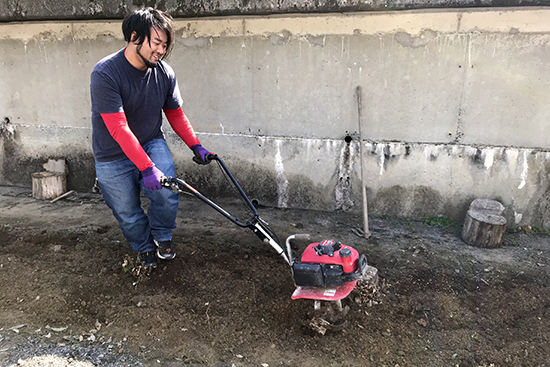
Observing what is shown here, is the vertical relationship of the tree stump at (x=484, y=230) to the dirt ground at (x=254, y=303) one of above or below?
above

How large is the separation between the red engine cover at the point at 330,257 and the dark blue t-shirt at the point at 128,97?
5.86 ft

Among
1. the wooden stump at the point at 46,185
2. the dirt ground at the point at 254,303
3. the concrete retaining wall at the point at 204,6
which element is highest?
the concrete retaining wall at the point at 204,6

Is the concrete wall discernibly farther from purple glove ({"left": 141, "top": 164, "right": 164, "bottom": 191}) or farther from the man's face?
purple glove ({"left": 141, "top": 164, "right": 164, "bottom": 191})

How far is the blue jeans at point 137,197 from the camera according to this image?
11.2 feet

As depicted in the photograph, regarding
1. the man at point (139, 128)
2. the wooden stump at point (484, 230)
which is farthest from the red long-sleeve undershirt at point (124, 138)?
the wooden stump at point (484, 230)

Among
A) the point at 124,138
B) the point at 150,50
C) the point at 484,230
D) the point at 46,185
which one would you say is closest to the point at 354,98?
the point at 484,230

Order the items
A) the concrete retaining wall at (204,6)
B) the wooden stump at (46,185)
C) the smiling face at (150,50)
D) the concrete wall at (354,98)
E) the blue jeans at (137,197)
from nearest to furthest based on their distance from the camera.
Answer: the smiling face at (150,50)
the blue jeans at (137,197)
the concrete retaining wall at (204,6)
the concrete wall at (354,98)
the wooden stump at (46,185)

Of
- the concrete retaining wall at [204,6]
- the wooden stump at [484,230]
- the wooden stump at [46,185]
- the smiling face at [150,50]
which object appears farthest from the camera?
the wooden stump at [46,185]

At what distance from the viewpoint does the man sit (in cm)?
296

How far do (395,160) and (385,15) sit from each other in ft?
5.59

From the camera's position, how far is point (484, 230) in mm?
4289

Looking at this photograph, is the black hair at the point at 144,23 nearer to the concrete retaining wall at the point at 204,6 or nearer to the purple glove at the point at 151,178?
the purple glove at the point at 151,178

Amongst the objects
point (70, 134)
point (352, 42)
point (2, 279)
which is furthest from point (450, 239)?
point (70, 134)

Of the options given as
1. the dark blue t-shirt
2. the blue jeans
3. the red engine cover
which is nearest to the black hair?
the dark blue t-shirt
